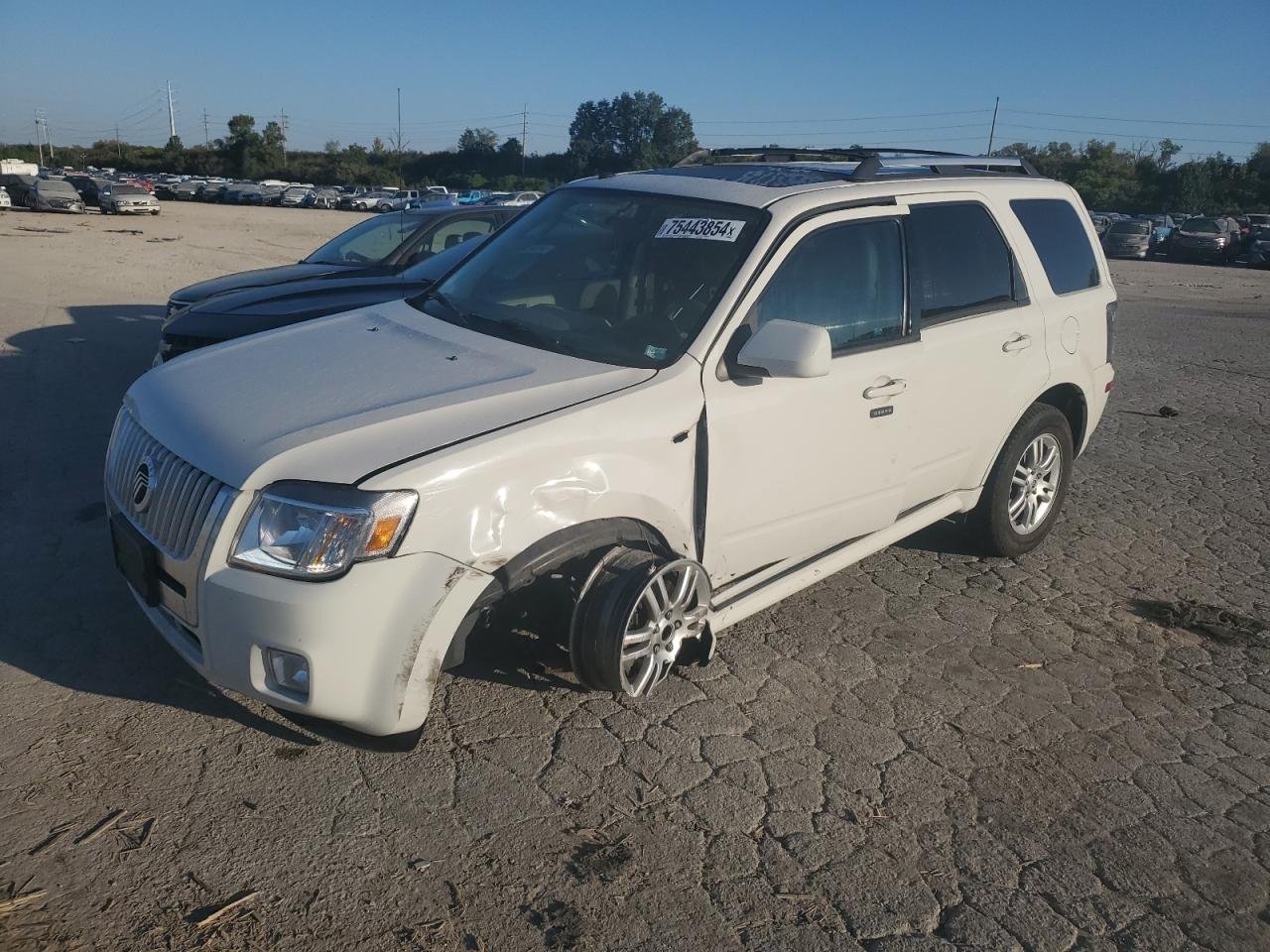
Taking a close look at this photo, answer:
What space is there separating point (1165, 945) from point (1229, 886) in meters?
0.39

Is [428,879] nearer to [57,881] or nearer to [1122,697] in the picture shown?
[57,881]

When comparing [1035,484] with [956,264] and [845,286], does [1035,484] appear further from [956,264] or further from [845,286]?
[845,286]

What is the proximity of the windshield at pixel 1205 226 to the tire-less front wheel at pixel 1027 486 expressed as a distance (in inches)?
1347

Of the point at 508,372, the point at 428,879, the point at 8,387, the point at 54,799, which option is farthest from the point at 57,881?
the point at 8,387

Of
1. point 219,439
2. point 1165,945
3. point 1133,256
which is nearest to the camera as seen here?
point 1165,945

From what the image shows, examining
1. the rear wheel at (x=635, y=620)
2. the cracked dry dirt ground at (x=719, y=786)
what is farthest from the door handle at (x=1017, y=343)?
the rear wheel at (x=635, y=620)

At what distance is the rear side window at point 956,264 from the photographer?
170 inches

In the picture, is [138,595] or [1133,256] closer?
[138,595]

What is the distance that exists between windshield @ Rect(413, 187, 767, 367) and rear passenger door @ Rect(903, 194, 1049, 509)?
97cm

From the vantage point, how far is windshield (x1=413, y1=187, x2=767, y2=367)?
3711 millimetres

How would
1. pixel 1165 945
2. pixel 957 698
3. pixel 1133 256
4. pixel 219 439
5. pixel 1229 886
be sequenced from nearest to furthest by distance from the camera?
pixel 1165 945 < pixel 1229 886 < pixel 219 439 < pixel 957 698 < pixel 1133 256

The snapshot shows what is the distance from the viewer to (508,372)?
3.45 metres

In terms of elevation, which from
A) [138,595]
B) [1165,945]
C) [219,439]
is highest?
[219,439]

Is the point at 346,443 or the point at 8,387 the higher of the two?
the point at 346,443
